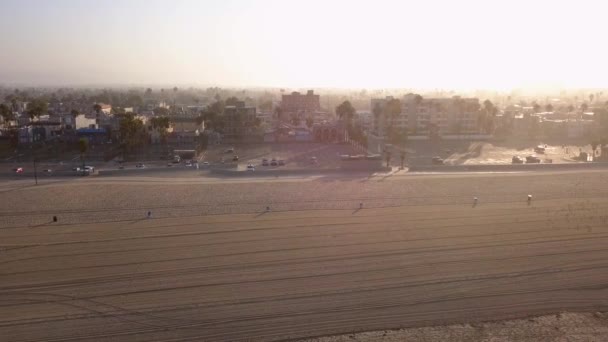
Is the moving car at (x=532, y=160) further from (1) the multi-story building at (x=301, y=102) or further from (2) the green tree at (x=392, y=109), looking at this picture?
(1) the multi-story building at (x=301, y=102)

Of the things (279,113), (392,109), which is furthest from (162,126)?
(279,113)

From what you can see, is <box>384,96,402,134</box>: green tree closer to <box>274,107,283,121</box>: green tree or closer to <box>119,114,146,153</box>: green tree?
<box>274,107,283,121</box>: green tree

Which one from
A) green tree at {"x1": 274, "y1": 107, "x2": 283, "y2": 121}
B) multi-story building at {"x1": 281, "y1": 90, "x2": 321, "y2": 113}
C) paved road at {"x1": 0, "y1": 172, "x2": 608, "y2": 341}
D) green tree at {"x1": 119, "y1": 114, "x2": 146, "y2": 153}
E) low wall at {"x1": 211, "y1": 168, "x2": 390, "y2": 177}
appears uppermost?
multi-story building at {"x1": 281, "y1": 90, "x2": 321, "y2": 113}

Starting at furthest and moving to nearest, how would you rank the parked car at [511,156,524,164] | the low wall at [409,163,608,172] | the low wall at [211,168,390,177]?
1. the parked car at [511,156,524,164]
2. the low wall at [409,163,608,172]
3. the low wall at [211,168,390,177]

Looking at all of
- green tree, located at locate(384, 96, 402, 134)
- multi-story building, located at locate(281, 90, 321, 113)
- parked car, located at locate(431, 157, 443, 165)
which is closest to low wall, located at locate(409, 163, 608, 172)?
parked car, located at locate(431, 157, 443, 165)

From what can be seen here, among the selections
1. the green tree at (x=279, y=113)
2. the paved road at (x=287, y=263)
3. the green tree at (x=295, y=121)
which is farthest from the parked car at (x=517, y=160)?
the green tree at (x=279, y=113)

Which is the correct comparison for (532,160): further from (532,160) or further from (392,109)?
(392,109)

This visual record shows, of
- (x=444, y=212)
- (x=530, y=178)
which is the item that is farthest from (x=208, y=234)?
(x=530, y=178)

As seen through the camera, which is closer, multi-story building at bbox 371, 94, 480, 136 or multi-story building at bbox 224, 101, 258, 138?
multi-story building at bbox 224, 101, 258, 138

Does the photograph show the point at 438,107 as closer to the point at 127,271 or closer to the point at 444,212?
the point at 444,212

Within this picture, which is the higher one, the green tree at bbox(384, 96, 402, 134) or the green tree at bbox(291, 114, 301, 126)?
the green tree at bbox(384, 96, 402, 134)
